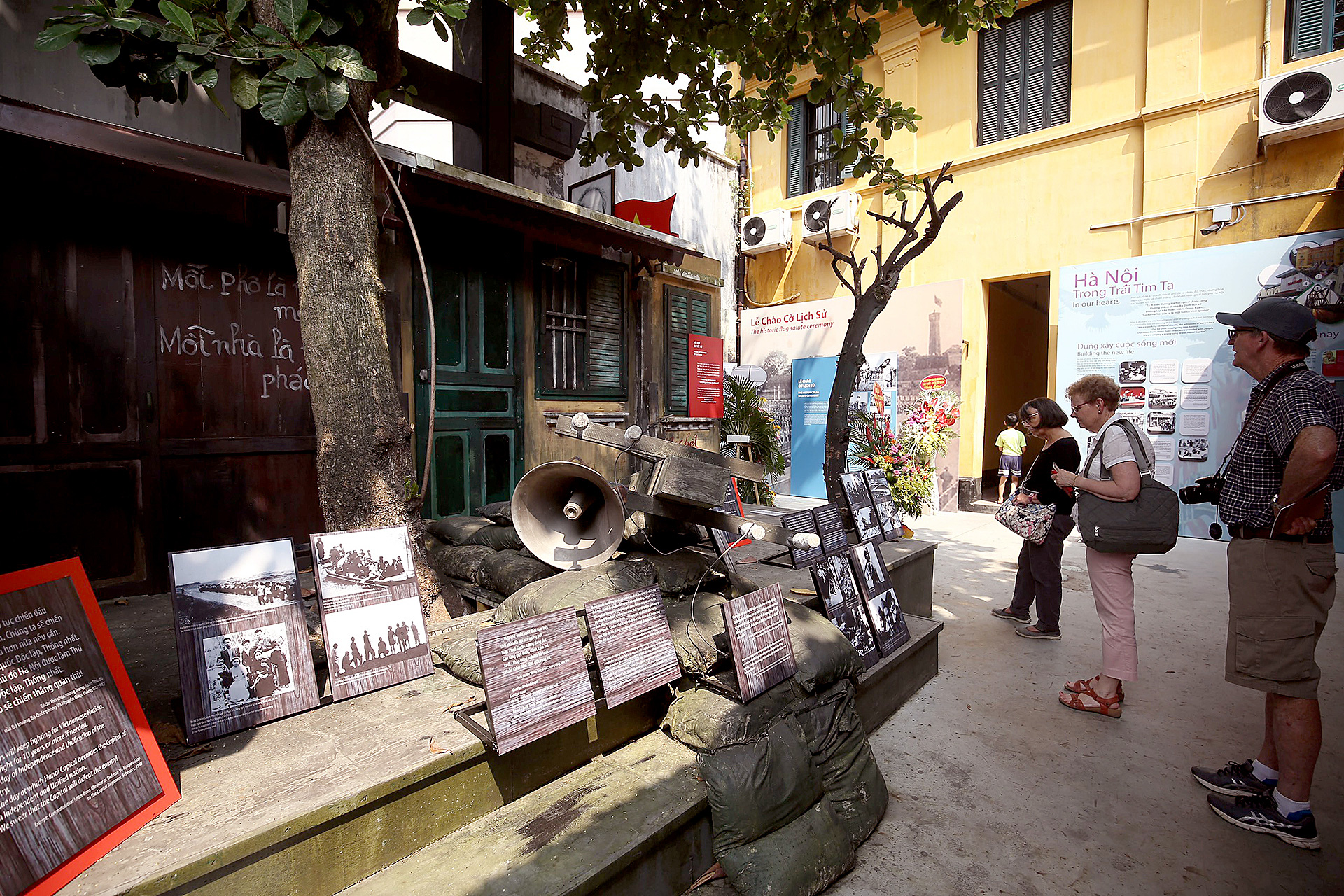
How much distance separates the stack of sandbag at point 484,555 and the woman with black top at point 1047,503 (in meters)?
3.63

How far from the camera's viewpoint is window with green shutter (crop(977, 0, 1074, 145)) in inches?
420

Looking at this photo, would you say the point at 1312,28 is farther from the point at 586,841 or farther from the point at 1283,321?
the point at 586,841

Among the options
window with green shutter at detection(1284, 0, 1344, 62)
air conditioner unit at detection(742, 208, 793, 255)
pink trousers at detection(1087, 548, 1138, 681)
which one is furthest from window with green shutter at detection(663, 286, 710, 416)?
window with green shutter at detection(1284, 0, 1344, 62)

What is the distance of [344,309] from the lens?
10.2ft

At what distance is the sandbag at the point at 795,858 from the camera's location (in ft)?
7.32

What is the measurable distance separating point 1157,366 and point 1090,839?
30.8 feet

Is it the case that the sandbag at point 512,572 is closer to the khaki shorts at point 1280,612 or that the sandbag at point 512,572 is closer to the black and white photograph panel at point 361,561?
the black and white photograph panel at point 361,561

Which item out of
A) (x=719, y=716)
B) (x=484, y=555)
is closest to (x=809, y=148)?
(x=484, y=555)

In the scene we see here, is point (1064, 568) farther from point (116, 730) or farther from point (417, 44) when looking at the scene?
point (417, 44)

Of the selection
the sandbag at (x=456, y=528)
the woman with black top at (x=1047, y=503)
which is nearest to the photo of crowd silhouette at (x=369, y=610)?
the sandbag at (x=456, y=528)

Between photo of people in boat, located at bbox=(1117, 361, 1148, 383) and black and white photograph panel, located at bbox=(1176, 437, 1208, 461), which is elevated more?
photo of people in boat, located at bbox=(1117, 361, 1148, 383)

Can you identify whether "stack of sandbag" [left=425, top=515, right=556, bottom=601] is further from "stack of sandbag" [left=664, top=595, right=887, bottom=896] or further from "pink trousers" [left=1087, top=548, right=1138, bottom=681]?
"pink trousers" [left=1087, top=548, right=1138, bottom=681]

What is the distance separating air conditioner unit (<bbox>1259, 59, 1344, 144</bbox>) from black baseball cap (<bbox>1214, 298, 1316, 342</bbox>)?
854 cm

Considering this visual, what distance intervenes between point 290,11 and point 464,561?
304 cm
